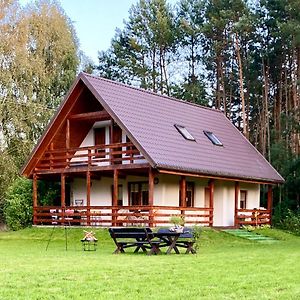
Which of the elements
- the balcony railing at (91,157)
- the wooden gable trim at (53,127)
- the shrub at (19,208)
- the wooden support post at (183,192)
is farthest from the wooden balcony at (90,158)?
the shrub at (19,208)

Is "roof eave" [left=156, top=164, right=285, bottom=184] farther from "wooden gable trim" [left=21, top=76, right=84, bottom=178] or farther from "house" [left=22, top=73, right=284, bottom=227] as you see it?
"wooden gable trim" [left=21, top=76, right=84, bottom=178]

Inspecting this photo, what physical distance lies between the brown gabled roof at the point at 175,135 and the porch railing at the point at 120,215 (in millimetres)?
1591

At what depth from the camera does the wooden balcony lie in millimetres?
21234

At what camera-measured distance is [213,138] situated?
82.2 ft

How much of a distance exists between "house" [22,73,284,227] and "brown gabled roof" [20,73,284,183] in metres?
0.05

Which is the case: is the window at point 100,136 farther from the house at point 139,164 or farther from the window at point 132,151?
the window at point 132,151

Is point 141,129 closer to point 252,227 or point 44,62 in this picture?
point 252,227

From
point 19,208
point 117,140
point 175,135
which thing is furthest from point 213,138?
point 19,208

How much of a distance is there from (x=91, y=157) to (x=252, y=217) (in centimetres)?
697

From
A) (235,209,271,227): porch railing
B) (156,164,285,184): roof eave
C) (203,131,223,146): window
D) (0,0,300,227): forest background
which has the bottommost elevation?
(235,209,271,227): porch railing

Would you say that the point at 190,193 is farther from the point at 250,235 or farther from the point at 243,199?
the point at 243,199

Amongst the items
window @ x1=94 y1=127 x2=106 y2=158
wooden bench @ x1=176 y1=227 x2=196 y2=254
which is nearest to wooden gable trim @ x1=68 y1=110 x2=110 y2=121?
window @ x1=94 y1=127 x2=106 y2=158

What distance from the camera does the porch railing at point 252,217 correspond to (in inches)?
943

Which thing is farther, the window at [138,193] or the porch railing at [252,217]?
the porch railing at [252,217]
